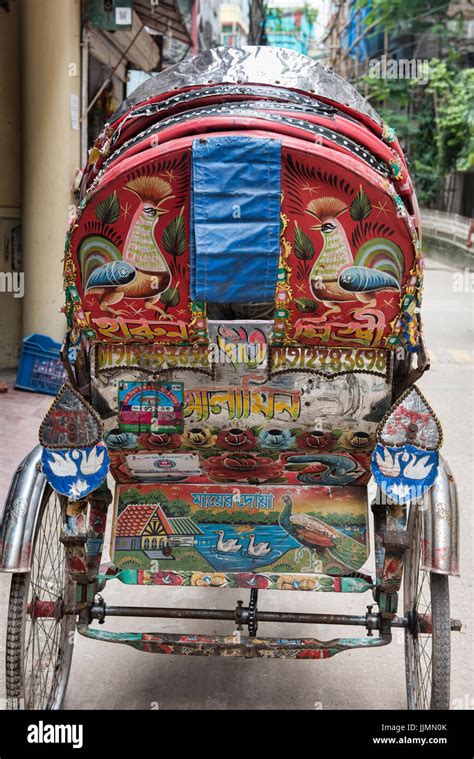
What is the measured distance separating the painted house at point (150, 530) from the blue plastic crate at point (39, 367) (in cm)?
496

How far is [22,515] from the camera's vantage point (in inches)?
112

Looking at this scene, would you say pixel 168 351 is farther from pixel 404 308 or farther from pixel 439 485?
pixel 439 485

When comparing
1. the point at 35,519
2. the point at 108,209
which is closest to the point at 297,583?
the point at 35,519

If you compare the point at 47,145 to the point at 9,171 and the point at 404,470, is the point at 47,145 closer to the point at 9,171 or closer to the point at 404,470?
the point at 9,171

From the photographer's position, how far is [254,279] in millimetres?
2668

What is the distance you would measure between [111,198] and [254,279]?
0.49 metres

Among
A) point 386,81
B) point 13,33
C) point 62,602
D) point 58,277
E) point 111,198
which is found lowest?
point 62,602

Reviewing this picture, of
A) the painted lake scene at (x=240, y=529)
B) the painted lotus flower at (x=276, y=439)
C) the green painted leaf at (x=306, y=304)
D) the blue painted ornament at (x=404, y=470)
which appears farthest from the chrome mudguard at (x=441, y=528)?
the green painted leaf at (x=306, y=304)

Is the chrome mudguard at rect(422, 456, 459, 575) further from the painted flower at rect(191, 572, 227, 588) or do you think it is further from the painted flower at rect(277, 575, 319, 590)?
Result: the painted flower at rect(191, 572, 227, 588)

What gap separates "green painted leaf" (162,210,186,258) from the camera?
2615 millimetres

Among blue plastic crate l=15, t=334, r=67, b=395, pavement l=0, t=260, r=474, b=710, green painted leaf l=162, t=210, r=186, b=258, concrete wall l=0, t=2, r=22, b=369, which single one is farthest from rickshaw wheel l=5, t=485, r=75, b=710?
concrete wall l=0, t=2, r=22, b=369

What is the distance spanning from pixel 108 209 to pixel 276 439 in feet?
3.02

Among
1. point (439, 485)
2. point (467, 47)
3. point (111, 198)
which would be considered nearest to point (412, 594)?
point (439, 485)

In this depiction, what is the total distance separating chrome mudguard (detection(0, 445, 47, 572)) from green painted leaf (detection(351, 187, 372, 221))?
1.32m
